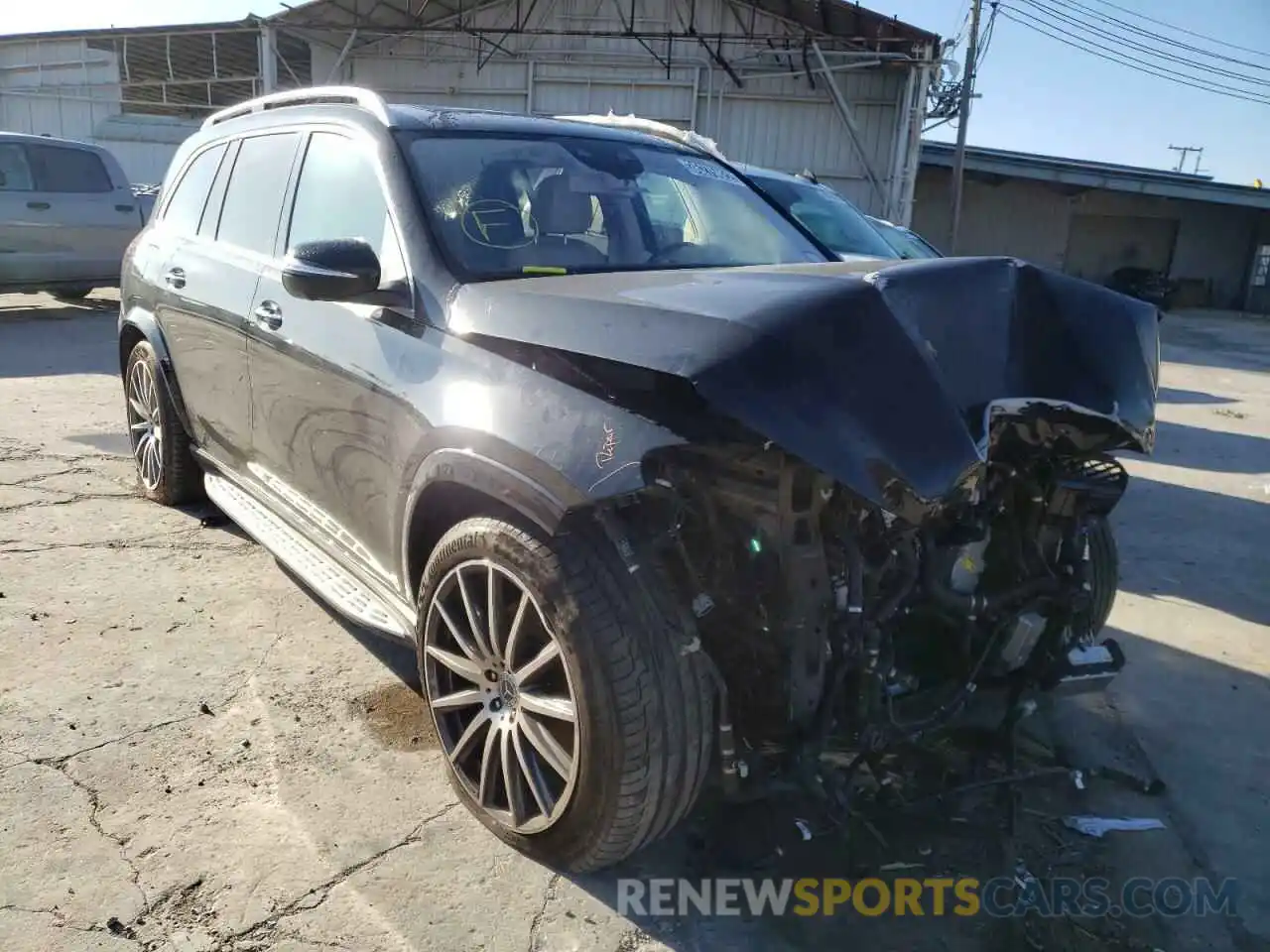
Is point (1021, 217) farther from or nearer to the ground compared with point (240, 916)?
farther from the ground

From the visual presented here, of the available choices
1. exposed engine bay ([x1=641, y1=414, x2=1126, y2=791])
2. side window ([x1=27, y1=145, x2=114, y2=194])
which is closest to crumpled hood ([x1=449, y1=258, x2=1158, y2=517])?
exposed engine bay ([x1=641, y1=414, x2=1126, y2=791])

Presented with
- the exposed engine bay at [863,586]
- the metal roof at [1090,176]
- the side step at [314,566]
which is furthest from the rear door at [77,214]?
the metal roof at [1090,176]

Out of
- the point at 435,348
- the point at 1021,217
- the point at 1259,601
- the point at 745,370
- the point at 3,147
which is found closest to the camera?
the point at 745,370

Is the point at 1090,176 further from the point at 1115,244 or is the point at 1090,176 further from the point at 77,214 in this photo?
the point at 77,214

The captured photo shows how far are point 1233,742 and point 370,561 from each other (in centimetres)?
307

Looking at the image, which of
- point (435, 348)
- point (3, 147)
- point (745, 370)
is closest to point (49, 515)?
point (435, 348)

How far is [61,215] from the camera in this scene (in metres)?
11.1

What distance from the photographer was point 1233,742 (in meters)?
3.28

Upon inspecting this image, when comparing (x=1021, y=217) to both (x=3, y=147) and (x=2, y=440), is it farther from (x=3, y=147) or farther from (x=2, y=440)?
(x=2, y=440)

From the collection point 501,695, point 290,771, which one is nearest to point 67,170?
point 290,771

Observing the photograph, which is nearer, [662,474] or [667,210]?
[662,474]

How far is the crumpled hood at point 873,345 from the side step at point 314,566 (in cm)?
103

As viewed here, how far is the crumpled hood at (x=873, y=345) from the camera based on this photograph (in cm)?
189

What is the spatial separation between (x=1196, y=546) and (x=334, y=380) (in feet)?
15.8
